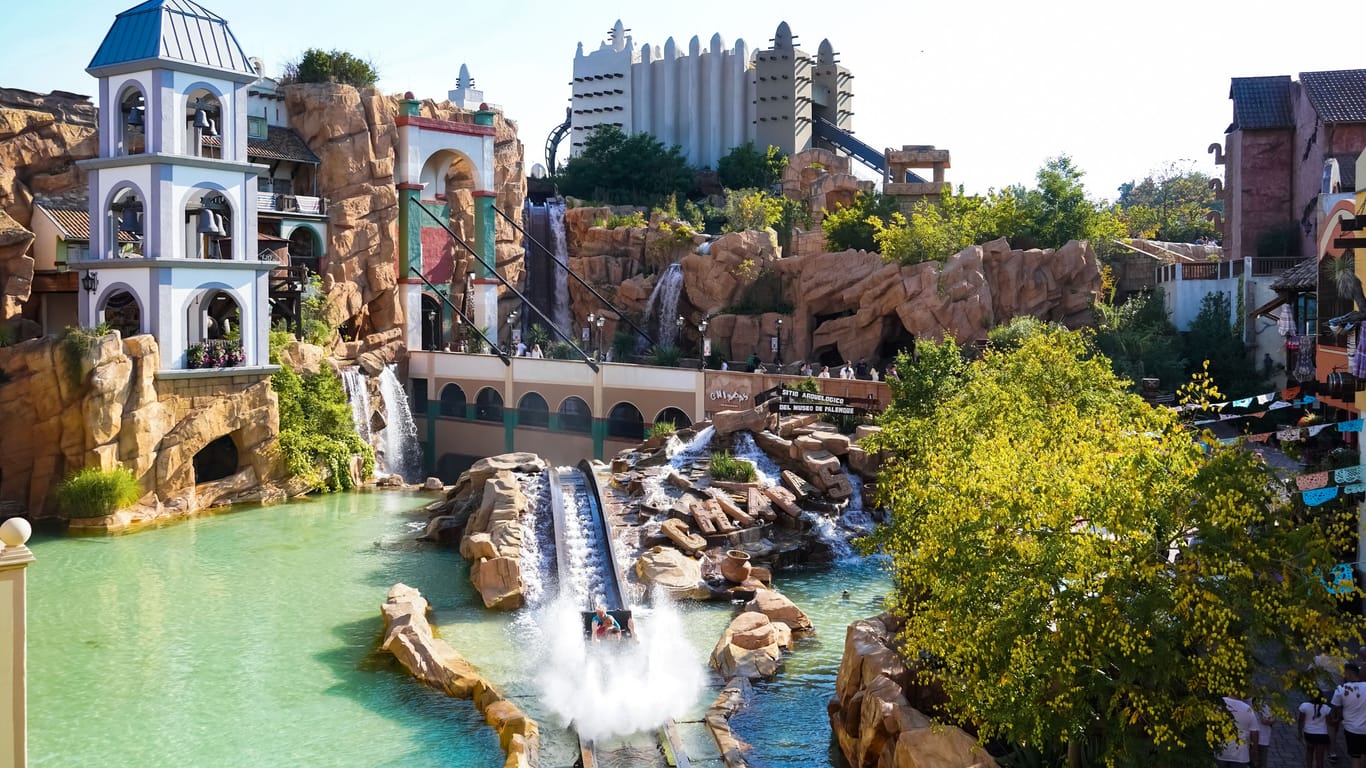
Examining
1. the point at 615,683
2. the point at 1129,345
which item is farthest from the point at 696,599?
the point at 1129,345

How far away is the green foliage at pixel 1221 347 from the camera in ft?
115

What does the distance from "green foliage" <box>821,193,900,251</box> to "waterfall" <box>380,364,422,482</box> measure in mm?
18525

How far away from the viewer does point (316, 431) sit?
39.0m

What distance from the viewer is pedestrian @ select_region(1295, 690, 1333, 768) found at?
1272 centimetres

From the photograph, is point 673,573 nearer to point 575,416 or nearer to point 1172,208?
point 575,416

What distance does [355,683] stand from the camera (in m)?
19.8

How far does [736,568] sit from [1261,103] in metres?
27.6

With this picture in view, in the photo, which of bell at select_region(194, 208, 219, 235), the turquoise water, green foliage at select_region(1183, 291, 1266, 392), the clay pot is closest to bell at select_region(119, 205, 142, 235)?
bell at select_region(194, 208, 219, 235)

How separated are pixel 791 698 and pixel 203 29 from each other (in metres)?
28.7

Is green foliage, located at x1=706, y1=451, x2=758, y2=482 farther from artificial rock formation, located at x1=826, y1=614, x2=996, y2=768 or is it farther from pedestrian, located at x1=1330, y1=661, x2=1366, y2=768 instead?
pedestrian, located at x1=1330, y1=661, x2=1366, y2=768

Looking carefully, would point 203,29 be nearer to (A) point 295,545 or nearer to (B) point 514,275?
(A) point 295,545

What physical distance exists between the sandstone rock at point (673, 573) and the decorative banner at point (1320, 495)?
11827 millimetres

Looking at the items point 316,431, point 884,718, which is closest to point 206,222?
point 316,431

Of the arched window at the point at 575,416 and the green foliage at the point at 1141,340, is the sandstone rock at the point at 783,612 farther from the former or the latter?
the arched window at the point at 575,416
